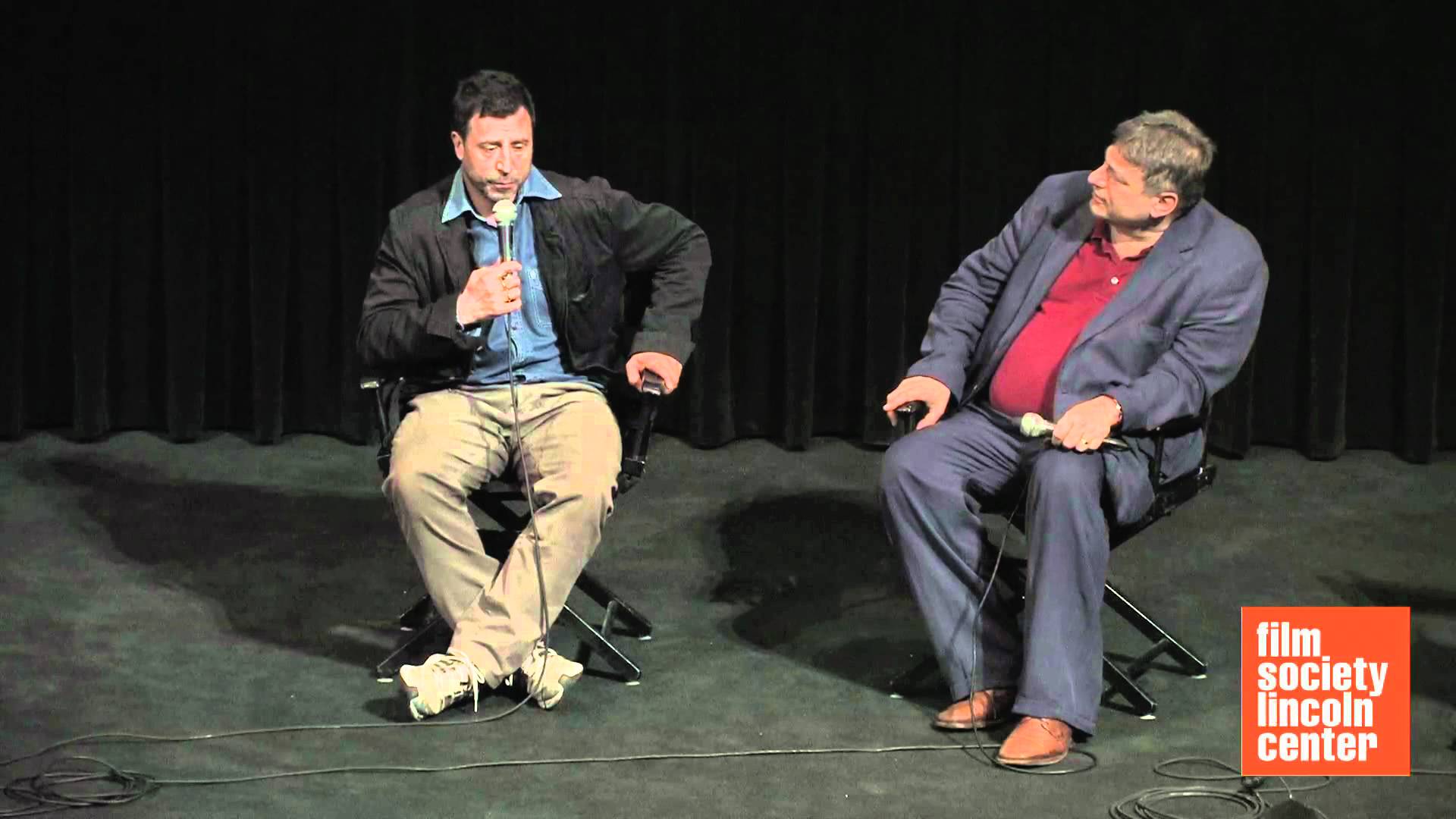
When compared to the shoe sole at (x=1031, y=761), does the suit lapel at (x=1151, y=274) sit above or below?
above

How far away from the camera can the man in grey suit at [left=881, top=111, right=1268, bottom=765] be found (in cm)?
335

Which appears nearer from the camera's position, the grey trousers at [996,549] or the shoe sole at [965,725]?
the grey trousers at [996,549]

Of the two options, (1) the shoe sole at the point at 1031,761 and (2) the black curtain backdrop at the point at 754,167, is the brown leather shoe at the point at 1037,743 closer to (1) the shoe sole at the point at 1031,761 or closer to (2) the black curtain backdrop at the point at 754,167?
(1) the shoe sole at the point at 1031,761

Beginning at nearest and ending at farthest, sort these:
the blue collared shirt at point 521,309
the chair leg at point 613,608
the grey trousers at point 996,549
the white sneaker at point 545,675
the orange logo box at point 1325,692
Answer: the orange logo box at point 1325,692 → the grey trousers at point 996,549 → the white sneaker at point 545,675 → the blue collared shirt at point 521,309 → the chair leg at point 613,608

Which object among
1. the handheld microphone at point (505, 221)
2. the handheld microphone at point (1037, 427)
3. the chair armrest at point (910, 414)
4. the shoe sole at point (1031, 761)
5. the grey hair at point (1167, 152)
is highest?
the grey hair at point (1167, 152)

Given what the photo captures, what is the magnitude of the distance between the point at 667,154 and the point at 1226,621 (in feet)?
7.29

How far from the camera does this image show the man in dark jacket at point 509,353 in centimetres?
354

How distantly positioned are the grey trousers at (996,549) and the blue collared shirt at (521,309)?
30.3 inches

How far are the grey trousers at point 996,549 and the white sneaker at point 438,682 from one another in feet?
2.69

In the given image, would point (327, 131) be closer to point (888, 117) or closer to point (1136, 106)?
point (888, 117)

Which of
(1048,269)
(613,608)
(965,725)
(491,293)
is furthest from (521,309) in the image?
(965,725)

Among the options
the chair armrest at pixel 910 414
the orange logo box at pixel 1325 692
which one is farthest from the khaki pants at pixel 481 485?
the orange logo box at pixel 1325 692

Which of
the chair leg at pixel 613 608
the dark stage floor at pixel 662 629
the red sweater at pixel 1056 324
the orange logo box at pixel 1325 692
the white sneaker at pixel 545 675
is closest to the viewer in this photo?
the orange logo box at pixel 1325 692

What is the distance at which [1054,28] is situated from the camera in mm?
5402
